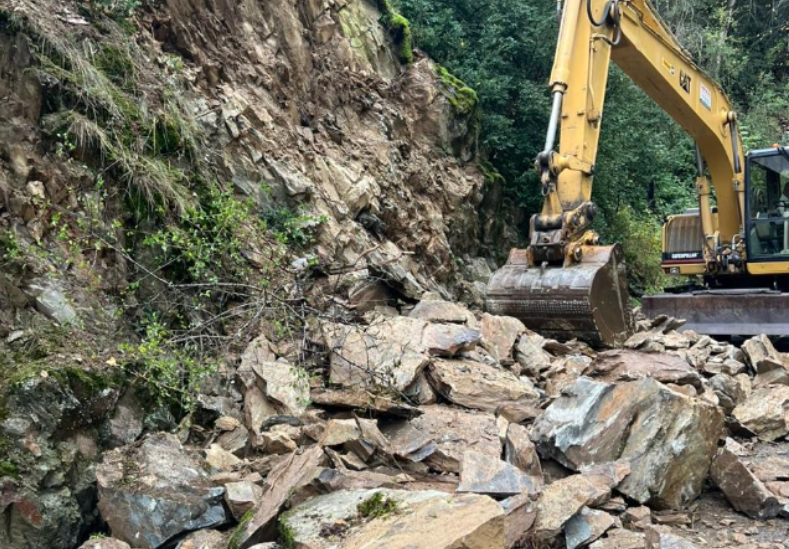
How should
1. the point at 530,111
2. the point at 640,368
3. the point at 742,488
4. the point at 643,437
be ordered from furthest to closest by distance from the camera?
1. the point at 530,111
2. the point at 640,368
3. the point at 643,437
4. the point at 742,488

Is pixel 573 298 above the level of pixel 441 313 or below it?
above

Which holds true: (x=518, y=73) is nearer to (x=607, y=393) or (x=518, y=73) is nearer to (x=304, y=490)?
(x=607, y=393)

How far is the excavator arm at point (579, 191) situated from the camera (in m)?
6.18

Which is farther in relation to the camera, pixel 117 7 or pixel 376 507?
pixel 117 7

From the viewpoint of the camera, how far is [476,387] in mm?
4863

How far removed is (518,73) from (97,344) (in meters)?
10.7

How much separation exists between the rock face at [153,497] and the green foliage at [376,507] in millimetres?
702

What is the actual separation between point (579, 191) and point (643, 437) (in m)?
3.47

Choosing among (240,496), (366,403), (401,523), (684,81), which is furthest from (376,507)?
(684,81)

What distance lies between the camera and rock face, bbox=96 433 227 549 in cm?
298

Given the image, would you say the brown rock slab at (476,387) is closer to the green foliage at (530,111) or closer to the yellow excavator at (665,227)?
the yellow excavator at (665,227)

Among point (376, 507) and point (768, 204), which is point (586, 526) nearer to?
point (376, 507)

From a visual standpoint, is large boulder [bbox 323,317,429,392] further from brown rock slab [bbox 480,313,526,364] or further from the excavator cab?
the excavator cab

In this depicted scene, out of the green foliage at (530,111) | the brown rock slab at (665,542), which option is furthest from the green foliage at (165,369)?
the green foliage at (530,111)
